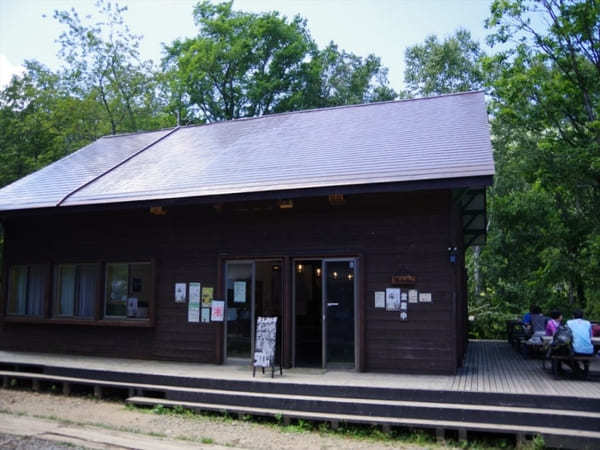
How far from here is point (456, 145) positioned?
31.1ft

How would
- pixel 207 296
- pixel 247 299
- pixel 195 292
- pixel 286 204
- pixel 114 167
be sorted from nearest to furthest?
pixel 286 204, pixel 247 299, pixel 207 296, pixel 195 292, pixel 114 167

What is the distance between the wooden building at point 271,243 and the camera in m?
8.92

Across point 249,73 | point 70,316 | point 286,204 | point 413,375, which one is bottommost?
point 413,375

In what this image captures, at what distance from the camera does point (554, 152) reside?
14438 mm

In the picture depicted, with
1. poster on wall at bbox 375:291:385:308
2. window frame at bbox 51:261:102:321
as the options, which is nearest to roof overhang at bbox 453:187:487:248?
poster on wall at bbox 375:291:385:308

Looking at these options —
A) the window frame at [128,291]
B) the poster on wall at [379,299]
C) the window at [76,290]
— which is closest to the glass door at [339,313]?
the poster on wall at [379,299]

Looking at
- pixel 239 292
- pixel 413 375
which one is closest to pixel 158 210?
pixel 239 292

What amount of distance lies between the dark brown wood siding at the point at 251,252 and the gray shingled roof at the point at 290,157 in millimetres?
535

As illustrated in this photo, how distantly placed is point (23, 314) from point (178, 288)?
4.43 metres

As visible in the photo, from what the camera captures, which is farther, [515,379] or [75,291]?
[75,291]

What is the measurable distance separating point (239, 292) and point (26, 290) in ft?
18.8

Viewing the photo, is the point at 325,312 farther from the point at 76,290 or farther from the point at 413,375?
the point at 76,290

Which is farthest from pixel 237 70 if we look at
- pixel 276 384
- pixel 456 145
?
pixel 276 384

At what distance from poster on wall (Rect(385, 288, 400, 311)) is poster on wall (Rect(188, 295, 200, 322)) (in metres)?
3.75
